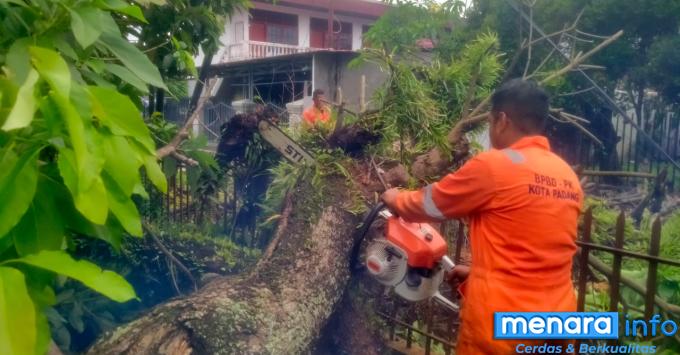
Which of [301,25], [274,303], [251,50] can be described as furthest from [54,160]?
[301,25]

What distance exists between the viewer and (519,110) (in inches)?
103

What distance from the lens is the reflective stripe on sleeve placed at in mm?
2605

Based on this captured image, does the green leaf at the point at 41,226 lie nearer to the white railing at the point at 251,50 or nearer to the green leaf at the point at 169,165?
the green leaf at the point at 169,165

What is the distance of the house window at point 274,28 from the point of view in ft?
73.9

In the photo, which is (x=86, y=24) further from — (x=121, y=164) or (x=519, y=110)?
(x=519, y=110)

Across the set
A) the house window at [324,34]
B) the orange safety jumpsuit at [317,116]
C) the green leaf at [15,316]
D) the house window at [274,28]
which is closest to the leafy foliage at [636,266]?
the orange safety jumpsuit at [317,116]

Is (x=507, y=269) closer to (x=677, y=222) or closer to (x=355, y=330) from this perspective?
(x=355, y=330)

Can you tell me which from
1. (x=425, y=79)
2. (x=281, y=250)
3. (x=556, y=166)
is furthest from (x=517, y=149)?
(x=425, y=79)

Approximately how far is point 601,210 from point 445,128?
158 cm

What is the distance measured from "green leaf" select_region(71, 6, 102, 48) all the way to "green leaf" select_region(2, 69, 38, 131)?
0.25 m

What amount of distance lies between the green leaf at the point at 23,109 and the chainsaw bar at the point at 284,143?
3.22 meters

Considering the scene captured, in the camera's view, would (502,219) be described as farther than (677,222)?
No

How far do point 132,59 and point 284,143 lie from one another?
10.1 ft

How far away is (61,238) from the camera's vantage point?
4.16 ft
